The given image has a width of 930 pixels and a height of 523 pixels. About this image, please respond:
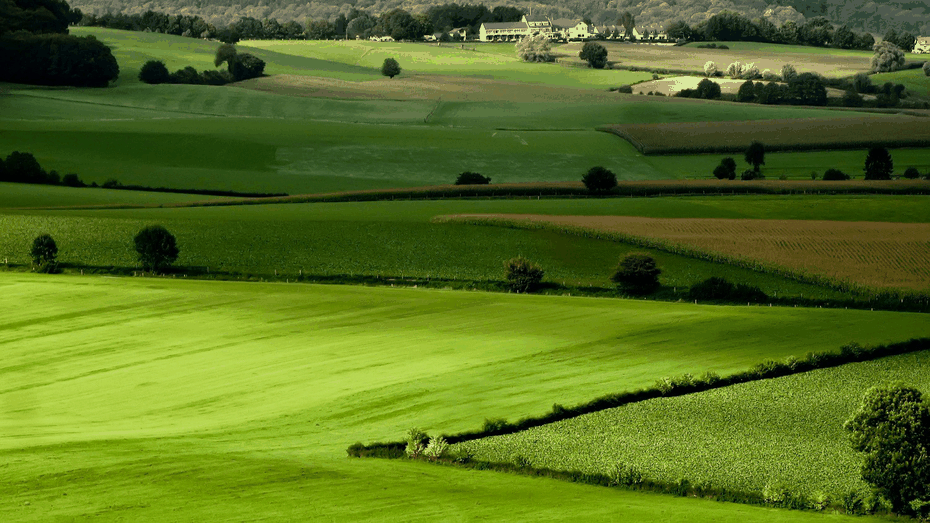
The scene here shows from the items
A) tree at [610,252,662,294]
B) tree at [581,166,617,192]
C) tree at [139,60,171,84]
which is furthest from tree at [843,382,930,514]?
tree at [139,60,171,84]

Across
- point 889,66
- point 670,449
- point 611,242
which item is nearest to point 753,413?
point 670,449

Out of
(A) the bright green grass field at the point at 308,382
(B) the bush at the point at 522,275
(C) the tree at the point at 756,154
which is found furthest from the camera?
(C) the tree at the point at 756,154

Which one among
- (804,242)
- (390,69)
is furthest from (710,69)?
(804,242)

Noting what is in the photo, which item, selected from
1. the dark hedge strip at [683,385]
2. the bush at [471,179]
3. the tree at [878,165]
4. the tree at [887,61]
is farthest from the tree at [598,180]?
the tree at [887,61]

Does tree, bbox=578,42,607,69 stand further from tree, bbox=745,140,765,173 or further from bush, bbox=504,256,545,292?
bush, bbox=504,256,545,292

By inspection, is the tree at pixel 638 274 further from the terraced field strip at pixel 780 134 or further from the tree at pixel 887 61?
the tree at pixel 887 61

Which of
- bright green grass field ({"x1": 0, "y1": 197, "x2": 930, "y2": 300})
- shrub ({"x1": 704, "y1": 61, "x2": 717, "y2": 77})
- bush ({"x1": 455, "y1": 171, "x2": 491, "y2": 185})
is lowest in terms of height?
bright green grass field ({"x1": 0, "y1": 197, "x2": 930, "y2": 300})
